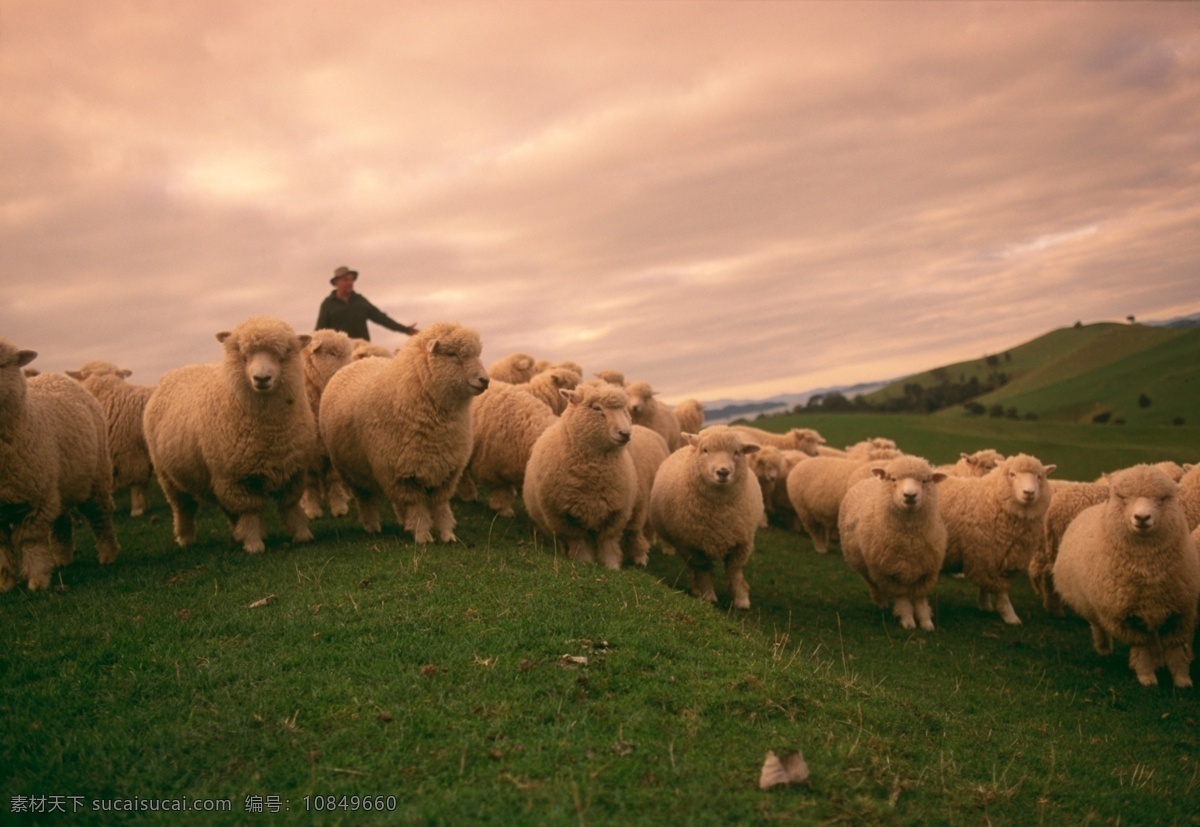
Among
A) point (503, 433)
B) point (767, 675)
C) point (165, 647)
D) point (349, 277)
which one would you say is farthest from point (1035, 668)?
point (349, 277)

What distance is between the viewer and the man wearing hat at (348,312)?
1578cm

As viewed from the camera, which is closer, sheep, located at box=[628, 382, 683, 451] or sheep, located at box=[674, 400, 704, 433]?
sheep, located at box=[628, 382, 683, 451]

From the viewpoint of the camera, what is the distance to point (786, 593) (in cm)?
1201

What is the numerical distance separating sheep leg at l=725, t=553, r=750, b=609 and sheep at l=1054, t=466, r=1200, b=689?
3.96 metres

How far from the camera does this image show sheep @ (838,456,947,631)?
10.7 meters

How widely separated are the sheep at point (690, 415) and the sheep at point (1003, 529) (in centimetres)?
890

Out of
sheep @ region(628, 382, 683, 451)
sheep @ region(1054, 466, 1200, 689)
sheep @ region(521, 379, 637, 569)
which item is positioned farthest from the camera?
sheep @ region(628, 382, 683, 451)

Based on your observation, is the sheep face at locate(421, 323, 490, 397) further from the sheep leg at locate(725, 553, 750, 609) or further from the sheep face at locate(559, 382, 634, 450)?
the sheep leg at locate(725, 553, 750, 609)

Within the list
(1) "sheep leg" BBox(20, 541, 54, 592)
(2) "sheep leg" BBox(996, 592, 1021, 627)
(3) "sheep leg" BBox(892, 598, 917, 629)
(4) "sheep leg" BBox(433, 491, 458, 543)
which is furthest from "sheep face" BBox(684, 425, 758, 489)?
(1) "sheep leg" BBox(20, 541, 54, 592)

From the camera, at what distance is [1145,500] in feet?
28.6

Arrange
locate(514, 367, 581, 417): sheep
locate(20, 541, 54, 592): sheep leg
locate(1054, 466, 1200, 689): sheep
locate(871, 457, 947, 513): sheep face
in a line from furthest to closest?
A: 1. locate(514, 367, 581, 417): sheep
2. locate(871, 457, 947, 513): sheep face
3. locate(1054, 466, 1200, 689): sheep
4. locate(20, 541, 54, 592): sheep leg

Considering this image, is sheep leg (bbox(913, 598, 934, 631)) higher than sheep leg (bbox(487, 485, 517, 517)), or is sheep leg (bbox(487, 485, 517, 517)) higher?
sheep leg (bbox(487, 485, 517, 517))

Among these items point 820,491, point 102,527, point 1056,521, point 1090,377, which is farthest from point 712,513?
point 1090,377

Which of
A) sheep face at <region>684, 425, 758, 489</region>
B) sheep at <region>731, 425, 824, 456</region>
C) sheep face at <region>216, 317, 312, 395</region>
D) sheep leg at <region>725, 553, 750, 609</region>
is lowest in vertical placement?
sheep leg at <region>725, 553, 750, 609</region>
